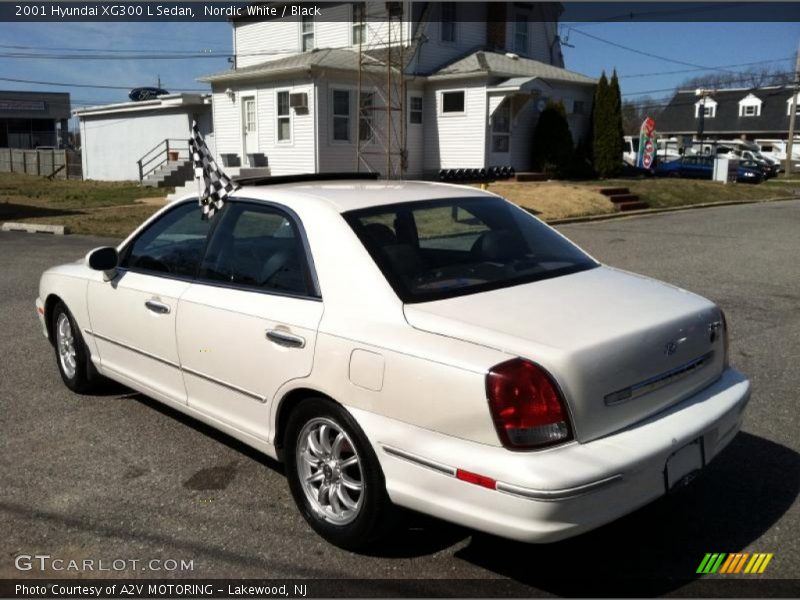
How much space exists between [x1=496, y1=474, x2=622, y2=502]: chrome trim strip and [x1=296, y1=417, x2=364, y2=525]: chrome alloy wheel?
74 centimetres

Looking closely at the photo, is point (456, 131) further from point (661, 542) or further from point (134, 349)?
point (661, 542)

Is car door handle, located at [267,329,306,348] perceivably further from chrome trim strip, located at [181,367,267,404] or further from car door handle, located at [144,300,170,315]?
car door handle, located at [144,300,170,315]

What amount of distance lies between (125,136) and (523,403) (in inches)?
1315

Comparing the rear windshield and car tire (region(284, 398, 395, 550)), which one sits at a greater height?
the rear windshield

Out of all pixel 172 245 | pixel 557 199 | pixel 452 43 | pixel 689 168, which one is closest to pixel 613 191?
pixel 557 199

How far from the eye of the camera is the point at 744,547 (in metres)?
3.42

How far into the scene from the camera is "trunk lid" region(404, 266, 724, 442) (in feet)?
9.58

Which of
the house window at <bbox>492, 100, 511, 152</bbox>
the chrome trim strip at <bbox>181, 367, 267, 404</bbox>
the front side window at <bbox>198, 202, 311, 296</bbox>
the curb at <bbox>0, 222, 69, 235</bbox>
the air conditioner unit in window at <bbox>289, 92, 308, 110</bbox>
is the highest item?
the air conditioner unit in window at <bbox>289, 92, 308, 110</bbox>

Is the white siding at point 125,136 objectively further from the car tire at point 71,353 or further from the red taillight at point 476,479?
the red taillight at point 476,479

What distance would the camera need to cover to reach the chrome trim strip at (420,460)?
2.89 m

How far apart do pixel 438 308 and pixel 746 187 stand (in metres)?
29.2

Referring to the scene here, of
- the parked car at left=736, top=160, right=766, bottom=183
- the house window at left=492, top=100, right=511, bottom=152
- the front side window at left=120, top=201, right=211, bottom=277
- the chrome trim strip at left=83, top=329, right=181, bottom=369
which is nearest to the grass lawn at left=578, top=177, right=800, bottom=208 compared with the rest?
the house window at left=492, top=100, right=511, bottom=152

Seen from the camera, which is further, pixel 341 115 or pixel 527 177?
pixel 527 177

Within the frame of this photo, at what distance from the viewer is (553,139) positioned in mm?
25078
